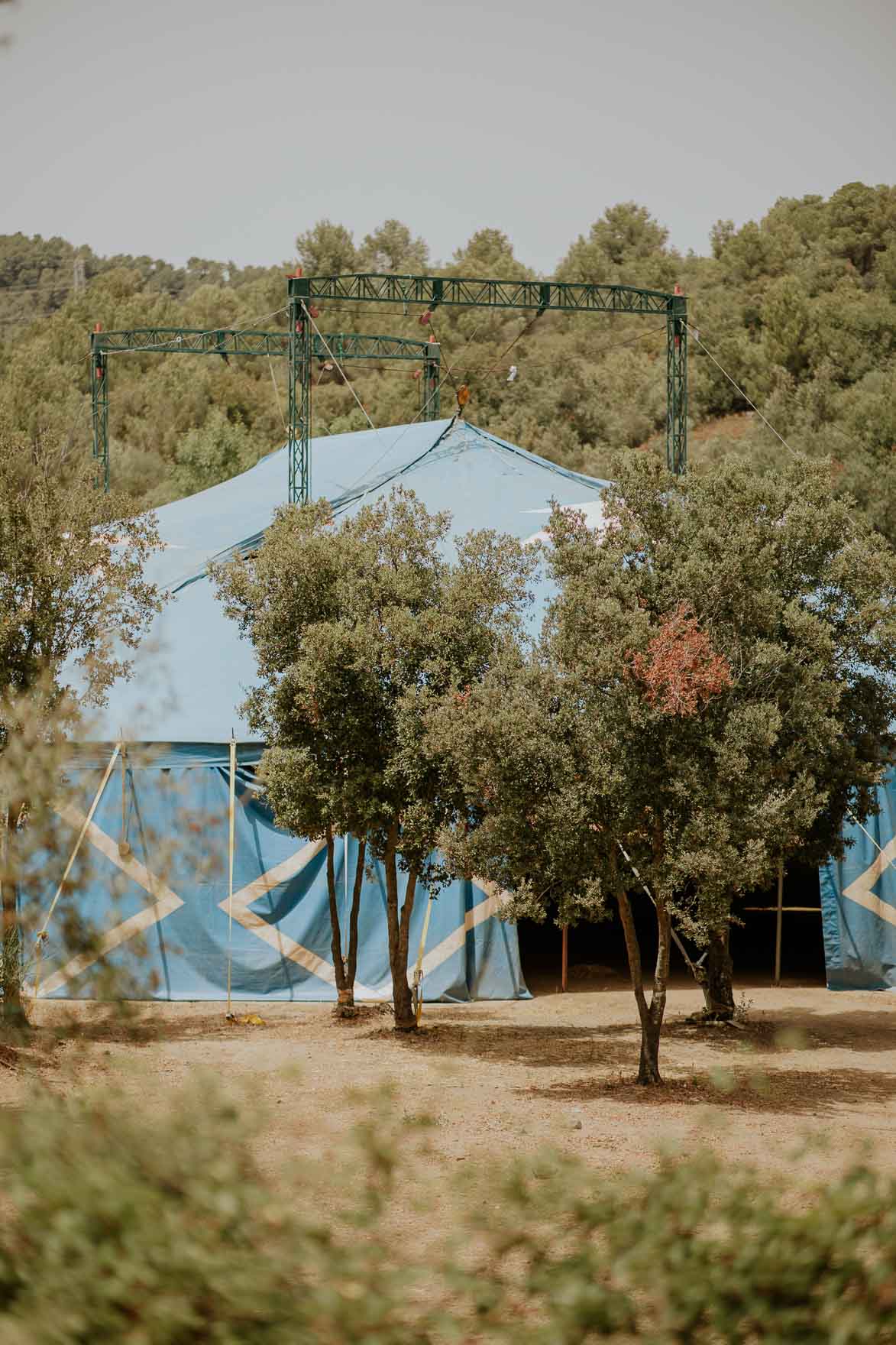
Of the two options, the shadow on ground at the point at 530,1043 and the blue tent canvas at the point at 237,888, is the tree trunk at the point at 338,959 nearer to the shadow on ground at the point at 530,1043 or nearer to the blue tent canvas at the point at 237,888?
the blue tent canvas at the point at 237,888

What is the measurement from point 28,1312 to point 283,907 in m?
13.2

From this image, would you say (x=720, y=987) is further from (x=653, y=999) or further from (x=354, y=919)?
(x=354, y=919)

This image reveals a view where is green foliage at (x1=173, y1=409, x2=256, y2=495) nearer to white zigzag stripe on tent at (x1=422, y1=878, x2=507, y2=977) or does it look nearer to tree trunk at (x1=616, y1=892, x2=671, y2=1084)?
white zigzag stripe on tent at (x1=422, y1=878, x2=507, y2=977)

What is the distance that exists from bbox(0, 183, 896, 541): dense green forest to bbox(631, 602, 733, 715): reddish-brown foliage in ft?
85.4

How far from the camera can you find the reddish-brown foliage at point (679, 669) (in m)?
9.34

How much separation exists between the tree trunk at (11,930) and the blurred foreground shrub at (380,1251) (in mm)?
557

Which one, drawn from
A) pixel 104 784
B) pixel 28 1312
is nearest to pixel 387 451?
pixel 104 784

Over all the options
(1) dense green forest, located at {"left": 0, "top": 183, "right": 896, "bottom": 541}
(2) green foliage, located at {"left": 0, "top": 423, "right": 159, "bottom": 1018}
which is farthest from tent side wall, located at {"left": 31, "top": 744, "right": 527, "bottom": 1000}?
(1) dense green forest, located at {"left": 0, "top": 183, "right": 896, "bottom": 541}

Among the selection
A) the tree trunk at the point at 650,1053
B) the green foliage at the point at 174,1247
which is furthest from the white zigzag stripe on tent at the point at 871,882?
the green foliage at the point at 174,1247

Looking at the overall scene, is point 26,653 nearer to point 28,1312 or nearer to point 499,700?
point 499,700

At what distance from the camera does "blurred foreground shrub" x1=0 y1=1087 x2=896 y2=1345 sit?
2135mm

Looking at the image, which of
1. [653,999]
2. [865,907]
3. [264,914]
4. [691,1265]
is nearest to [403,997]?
[264,914]

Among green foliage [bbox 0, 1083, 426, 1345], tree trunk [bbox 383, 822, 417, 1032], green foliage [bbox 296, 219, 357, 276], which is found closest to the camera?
green foliage [bbox 0, 1083, 426, 1345]

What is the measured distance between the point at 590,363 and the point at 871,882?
4371cm
